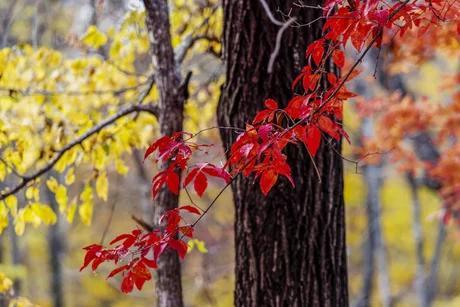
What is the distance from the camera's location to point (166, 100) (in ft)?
10.9

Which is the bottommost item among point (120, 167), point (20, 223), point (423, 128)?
point (20, 223)

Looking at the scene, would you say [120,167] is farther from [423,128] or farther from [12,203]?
[423,128]

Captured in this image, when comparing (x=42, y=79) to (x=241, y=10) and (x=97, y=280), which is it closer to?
(x=241, y=10)

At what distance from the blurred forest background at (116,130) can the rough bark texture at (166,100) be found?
25 centimetres

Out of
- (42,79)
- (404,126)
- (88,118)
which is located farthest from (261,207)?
(404,126)

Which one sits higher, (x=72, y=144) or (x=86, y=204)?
(x=72, y=144)

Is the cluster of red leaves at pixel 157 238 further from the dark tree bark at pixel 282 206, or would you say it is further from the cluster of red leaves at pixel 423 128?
the cluster of red leaves at pixel 423 128

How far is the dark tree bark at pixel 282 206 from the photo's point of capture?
2.84 metres

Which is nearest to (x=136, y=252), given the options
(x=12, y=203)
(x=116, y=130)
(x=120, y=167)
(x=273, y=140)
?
(x=273, y=140)

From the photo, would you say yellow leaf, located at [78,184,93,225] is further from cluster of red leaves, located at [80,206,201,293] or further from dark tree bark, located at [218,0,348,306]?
cluster of red leaves, located at [80,206,201,293]

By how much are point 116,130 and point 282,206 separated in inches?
47.3

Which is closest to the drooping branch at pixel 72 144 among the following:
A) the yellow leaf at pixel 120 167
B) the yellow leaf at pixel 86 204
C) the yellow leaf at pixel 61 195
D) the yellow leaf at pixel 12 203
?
the yellow leaf at pixel 12 203

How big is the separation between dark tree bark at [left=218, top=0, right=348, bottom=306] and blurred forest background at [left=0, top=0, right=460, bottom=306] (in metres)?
0.27

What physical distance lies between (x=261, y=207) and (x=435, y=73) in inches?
640
